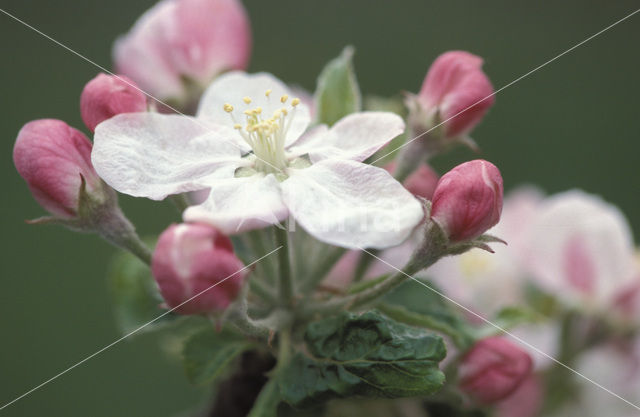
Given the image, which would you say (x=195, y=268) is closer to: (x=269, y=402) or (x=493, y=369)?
(x=269, y=402)

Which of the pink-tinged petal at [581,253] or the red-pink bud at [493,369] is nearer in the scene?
the red-pink bud at [493,369]

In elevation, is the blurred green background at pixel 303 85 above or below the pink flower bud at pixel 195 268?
below

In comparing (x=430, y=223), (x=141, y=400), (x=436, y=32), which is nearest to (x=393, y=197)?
(x=430, y=223)

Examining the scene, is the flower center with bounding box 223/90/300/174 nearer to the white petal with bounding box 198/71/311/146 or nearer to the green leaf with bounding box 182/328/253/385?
the white petal with bounding box 198/71/311/146

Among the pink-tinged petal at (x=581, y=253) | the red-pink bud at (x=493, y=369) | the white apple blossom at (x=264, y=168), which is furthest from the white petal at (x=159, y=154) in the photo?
the pink-tinged petal at (x=581, y=253)

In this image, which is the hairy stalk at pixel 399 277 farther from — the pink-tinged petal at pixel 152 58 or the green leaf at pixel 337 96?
the pink-tinged petal at pixel 152 58

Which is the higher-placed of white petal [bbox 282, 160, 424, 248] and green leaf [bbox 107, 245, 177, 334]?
white petal [bbox 282, 160, 424, 248]

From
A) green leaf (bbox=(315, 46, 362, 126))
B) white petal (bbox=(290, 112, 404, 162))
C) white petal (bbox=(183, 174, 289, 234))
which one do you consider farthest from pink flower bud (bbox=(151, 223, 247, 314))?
green leaf (bbox=(315, 46, 362, 126))
